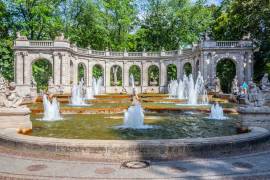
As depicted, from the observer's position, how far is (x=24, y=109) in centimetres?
1197

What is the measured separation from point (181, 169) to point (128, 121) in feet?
20.2

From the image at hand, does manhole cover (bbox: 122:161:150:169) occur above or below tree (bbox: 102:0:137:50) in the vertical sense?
below

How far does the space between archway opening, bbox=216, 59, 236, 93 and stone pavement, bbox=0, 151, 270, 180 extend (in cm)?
4018

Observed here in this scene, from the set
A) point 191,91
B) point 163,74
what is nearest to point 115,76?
point 163,74

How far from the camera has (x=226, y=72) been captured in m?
46.9

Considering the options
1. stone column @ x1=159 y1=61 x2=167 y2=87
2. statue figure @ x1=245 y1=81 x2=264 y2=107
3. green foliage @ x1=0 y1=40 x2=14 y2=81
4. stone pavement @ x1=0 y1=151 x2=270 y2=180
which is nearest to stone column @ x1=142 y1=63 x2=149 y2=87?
stone column @ x1=159 y1=61 x2=167 y2=87

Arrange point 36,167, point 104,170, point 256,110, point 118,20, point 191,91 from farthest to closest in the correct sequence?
point 118,20 → point 191,91 → point 256,110 → point 36,167 → point 104,170

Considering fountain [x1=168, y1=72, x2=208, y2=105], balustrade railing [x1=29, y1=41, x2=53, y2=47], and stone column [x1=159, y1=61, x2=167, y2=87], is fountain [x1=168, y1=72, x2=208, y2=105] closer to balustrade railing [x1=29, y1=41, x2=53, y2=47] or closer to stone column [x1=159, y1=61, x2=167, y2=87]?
stone column [x1=159, y1=61, x2=167, y2=87]

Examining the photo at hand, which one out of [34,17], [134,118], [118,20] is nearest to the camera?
[134,118]

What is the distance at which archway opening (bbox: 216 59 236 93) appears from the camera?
152 ft

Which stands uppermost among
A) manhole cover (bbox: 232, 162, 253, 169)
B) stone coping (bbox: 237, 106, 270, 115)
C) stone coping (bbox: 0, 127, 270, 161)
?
stone coping (bbox: 237, 106, 270, 115)

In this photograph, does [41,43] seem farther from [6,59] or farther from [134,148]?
[134,148]

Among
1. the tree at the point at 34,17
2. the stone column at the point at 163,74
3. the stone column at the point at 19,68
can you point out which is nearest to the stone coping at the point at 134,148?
the stone column at the point at 19,68

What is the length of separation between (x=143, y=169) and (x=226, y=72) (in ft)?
140
